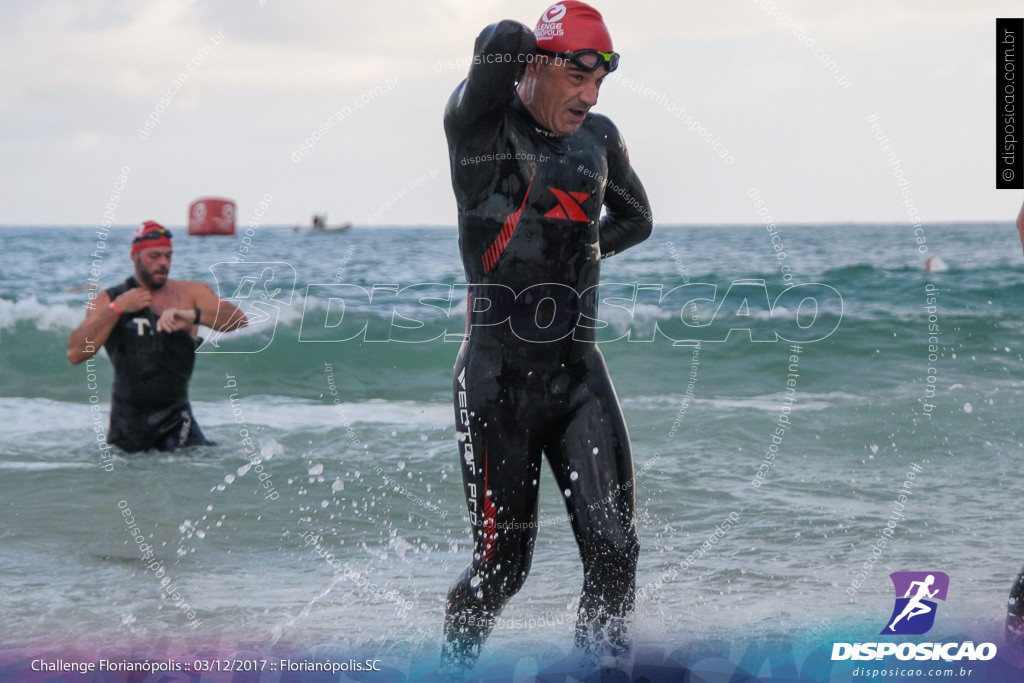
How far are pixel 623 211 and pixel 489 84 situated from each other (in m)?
0.86

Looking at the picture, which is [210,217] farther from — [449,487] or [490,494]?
[490,494]

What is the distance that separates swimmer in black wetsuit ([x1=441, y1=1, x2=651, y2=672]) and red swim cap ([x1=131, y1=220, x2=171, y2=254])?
394cm

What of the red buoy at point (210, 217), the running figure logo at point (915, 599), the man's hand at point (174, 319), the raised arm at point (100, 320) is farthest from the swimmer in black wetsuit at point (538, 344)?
the red buoy at point (210, 217)

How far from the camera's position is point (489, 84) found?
10.0ft

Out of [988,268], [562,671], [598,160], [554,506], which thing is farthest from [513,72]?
[988,268]

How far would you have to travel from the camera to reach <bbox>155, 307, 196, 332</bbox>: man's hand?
665cm

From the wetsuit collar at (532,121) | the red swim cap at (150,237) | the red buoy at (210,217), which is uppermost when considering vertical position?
the red buoy at (210,217)

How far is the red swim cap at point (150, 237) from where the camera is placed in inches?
265

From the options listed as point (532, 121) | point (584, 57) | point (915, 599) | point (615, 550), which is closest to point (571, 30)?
point (584, 57)

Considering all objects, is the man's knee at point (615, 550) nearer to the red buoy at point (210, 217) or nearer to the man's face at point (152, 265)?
the man's face at point (152, 265)

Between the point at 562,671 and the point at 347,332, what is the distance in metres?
11.6

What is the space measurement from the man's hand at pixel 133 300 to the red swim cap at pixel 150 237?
26cm

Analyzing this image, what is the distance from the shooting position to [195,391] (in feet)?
38.5

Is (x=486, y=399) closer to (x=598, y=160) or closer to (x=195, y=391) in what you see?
(x=598, y=160)
